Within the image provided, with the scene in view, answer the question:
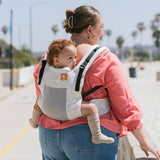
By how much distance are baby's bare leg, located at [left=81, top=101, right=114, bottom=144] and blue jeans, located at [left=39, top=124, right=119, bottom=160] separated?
0.06m

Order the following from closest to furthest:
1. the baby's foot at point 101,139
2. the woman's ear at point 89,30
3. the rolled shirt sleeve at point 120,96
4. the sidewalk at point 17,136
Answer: the baby's foot at point 101,139 → the rolled shirt sleeve at point 120,96 → the woman's ear at point 89,30 → the sidewalk at point 17,136

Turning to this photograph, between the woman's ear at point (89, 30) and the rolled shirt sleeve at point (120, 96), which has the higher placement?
the woman's ear at point (89, 30)

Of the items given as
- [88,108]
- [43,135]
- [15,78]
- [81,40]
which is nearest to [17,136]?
[43,135]

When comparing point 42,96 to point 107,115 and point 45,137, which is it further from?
point 107,115

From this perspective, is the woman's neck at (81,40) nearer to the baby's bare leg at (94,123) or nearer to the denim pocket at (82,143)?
the baby's bare leg at (94,123)

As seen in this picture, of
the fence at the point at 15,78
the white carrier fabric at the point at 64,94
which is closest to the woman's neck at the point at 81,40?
the white carrier fabric at the point at 64,94

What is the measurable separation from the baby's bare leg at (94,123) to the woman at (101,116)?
0.22 ft

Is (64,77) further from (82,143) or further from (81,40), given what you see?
(82,143)

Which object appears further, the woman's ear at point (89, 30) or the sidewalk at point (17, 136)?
the sidewalk at point (17, 136)

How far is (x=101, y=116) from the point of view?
2.31 m

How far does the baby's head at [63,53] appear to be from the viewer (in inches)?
90.4

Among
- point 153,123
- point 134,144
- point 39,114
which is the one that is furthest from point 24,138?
point 39,114

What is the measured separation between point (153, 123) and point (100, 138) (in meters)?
7.92

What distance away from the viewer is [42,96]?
2406mm
